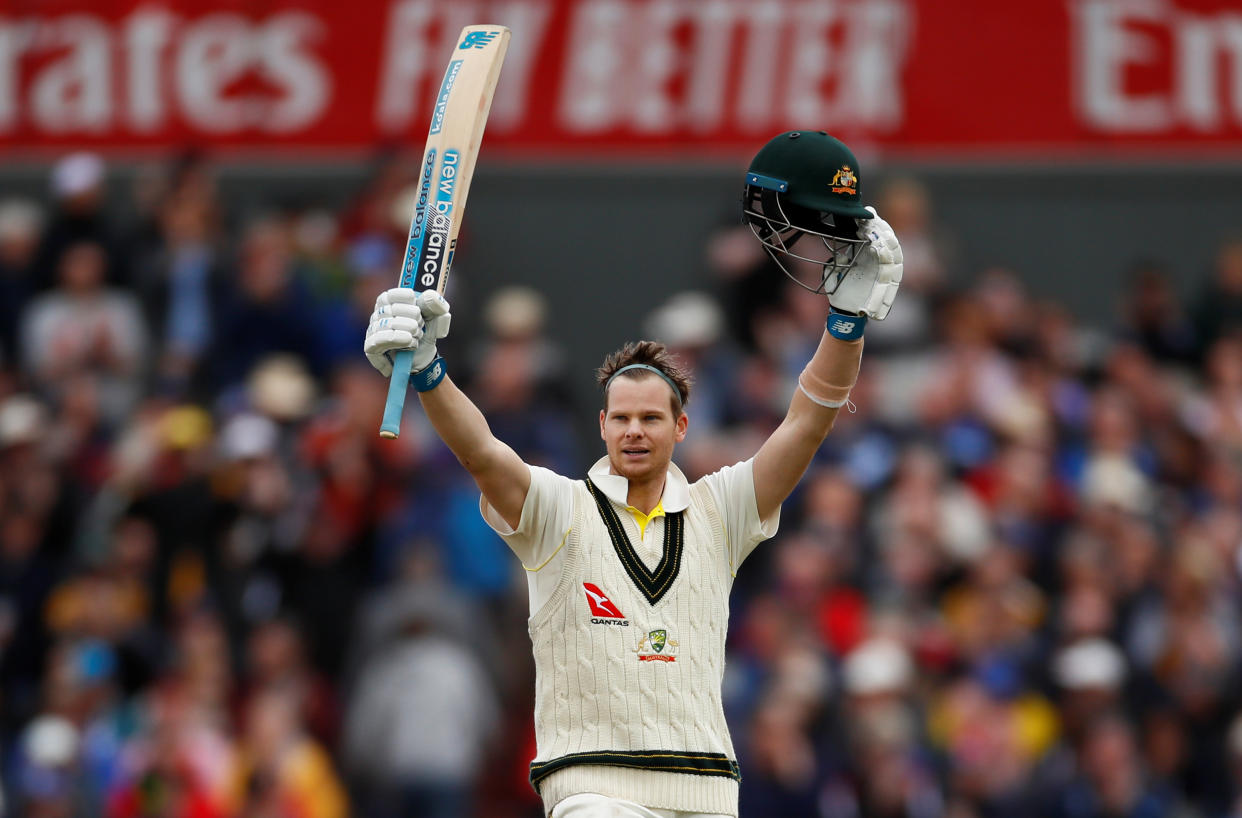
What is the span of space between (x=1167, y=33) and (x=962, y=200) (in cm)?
201

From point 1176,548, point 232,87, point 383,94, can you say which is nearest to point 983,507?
point 1176,548

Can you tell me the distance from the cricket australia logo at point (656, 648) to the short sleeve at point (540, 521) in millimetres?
432

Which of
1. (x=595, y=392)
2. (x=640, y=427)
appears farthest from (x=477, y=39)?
(x=595, y=392)

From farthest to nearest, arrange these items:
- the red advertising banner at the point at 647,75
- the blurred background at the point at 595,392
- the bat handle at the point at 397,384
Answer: the red advertising banner at the point at 647,75
the blurred background at the point at 595,392
the bat handle at the point at 397,384

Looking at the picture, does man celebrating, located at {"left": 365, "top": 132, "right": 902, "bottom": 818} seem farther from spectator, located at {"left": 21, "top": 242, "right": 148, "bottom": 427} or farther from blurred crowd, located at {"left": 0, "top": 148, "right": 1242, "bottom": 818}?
spectator, located at {"left": 21, "top": 242, "right": 148, "bottom": 427}

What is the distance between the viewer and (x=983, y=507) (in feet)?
43.7

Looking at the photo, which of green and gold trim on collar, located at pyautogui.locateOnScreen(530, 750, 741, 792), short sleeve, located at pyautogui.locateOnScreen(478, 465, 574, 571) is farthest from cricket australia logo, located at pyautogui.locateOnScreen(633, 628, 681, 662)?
short sleeve, located at pyautogui.locateOnScreen(478, 465, 574, 571)

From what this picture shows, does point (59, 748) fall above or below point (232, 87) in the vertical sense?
below

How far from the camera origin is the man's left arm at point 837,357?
23.3 feet

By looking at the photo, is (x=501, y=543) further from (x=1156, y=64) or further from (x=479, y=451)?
(x=1156, y=64)

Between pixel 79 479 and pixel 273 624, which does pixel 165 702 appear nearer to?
pixel 273 624

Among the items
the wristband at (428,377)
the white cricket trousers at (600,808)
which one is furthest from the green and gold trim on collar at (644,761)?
the wristband at (428,377)

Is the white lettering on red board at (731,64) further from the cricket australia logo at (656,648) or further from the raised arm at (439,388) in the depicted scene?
the cricket australia logo at (656,648)

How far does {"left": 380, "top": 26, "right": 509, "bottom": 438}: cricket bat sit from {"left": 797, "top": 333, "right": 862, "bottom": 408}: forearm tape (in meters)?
1.30
